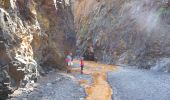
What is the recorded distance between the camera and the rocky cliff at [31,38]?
19.1 meters

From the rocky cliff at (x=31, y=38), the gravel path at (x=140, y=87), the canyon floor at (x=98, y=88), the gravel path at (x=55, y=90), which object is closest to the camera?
the rocky cliff at (x=31, y=38)

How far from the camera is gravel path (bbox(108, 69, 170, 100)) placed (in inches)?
809

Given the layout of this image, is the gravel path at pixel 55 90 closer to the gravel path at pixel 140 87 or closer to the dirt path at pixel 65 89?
the dirt path at pixel 65 89

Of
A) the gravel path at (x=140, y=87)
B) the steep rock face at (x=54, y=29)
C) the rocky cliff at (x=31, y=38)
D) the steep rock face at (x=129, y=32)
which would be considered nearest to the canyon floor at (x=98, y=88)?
the gravel path at (x=140, y=87)

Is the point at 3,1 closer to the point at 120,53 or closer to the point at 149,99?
the point at 149,99

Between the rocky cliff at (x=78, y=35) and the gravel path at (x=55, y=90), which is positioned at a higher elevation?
the rocky cliff at (x=78, y=35)

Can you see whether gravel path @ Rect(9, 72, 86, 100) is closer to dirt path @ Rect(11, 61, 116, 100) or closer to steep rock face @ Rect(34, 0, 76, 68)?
dirt path @ Rect(11, 61, 116, 100)

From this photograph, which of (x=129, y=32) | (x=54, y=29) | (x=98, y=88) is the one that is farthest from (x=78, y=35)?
(x=98, y=88)

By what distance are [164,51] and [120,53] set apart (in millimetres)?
8826

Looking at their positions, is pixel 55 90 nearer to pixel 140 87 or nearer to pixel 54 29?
pixel 140 87

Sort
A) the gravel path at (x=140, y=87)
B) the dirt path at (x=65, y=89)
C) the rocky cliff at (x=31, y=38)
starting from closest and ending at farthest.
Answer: the rocky cliff at (x=31, y=38) → the dirt path at (x=65, y=89) → the gravel path at (x=140, y=87)

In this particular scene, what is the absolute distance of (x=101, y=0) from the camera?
59375 mm

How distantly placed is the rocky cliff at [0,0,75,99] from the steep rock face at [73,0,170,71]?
23.9ft

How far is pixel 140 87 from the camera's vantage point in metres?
23.8
